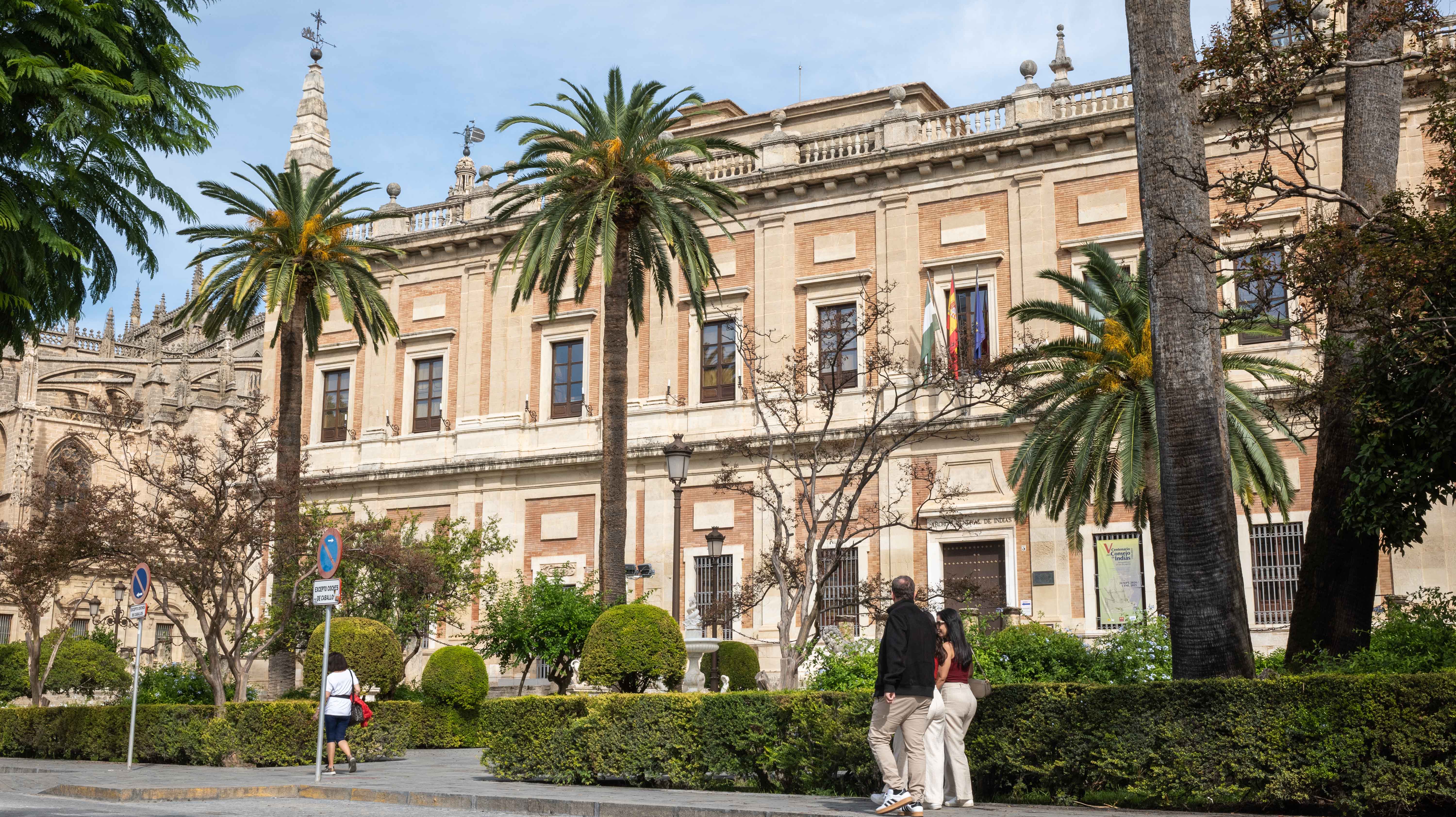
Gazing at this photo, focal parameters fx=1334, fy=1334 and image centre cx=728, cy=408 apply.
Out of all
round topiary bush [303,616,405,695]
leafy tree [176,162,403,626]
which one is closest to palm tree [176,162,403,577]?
leafy tree [176,162,403,626]

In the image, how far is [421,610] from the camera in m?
28.5

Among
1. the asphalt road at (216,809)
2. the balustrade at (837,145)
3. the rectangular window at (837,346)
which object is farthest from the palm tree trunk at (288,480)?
the balustrade at (837,145)

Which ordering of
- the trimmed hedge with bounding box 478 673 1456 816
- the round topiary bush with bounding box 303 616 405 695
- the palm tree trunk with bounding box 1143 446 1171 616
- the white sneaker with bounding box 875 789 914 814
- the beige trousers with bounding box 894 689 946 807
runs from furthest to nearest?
the palm tree trunk with bounding box 1143 446 1171 616 < the round topiary bush with bounding box 303 616 405 695 < the beige trousers with bounding box 894 689 946 807 < the white sneaker with bounding box 875 789 914 814 < the trimmed hedge with bounding box 478 673 1456 816

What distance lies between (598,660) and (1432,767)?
360 inches

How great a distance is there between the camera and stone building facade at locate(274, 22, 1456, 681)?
1039 inches

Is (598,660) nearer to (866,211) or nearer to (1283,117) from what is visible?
(1283,117)

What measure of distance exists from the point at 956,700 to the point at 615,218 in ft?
46.7

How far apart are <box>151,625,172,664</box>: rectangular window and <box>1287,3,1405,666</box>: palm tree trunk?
103 ft

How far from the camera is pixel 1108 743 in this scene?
9.86 m

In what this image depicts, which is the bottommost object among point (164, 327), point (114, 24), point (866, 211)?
point (114, 24)

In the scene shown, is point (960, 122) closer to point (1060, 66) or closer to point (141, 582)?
point (1060, 66)

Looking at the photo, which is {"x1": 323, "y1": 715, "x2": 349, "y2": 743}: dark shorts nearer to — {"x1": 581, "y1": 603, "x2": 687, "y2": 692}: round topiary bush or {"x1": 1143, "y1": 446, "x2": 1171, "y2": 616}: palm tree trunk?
{"x1": 581, "y1": 603, "x2": 687, "y2": 692}: round topiary bush

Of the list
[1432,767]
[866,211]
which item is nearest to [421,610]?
[866,211]

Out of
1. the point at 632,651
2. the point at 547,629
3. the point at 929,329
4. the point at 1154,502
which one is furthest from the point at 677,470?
the point at 929,329
